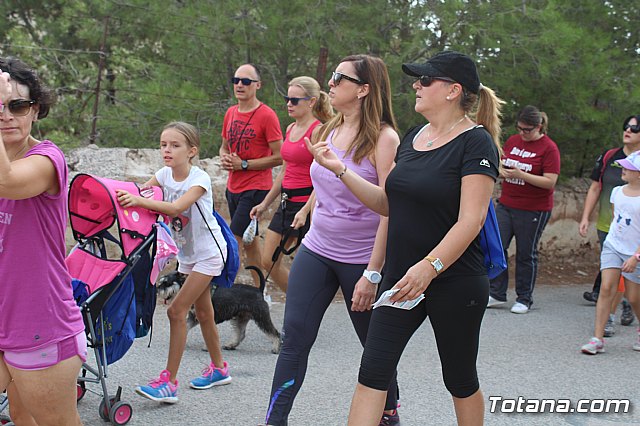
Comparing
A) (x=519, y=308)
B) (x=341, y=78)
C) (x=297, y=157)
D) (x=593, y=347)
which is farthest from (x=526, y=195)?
(x=341, y=78)

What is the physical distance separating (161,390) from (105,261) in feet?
3.33

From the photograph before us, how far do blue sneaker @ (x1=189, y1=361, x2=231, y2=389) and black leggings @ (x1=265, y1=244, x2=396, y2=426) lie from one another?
1319 millimetres

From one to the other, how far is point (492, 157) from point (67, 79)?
10740 mm

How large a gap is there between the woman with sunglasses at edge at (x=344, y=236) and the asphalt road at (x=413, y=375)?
2.80 ft

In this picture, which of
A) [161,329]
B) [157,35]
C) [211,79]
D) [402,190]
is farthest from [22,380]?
[157,35]

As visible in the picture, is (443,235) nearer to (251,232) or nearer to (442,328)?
(442,328)

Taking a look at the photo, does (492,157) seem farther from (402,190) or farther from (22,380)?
(22,380)

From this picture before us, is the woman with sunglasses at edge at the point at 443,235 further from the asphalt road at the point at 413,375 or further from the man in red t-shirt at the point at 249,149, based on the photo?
the man in red t-shirt at the point at 249,149

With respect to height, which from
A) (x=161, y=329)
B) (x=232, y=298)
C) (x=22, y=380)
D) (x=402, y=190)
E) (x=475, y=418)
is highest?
(x=402, y=190)

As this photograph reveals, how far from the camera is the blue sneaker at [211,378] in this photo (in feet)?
17.4

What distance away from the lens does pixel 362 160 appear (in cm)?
422

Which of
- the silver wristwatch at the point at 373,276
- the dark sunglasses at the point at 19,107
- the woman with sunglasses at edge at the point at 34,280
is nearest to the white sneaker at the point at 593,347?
the silver wristwatch at the point at 373,276

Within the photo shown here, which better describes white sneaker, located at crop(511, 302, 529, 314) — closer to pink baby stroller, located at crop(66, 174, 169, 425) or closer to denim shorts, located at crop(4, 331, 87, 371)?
pink baby stroller, located at crop(66, 174, 169, 425)

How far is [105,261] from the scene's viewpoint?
436 centimetres
